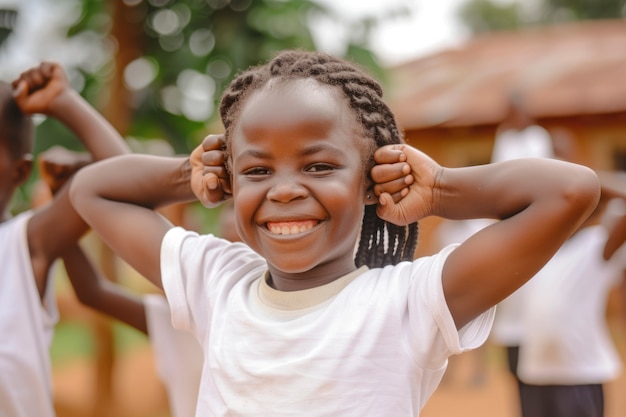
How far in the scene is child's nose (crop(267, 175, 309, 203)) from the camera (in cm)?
156

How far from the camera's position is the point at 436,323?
1.52m

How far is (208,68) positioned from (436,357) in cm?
608

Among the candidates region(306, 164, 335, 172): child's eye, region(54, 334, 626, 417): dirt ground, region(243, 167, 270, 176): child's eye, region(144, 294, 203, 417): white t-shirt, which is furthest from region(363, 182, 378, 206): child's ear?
region(54, 334, 626, 417): dirt ground

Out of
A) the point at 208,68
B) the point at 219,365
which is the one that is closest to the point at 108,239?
the point at 219,365

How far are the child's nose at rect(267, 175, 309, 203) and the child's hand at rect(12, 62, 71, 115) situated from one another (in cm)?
110

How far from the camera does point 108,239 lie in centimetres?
200

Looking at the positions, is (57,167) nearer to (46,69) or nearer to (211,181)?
(46,69)

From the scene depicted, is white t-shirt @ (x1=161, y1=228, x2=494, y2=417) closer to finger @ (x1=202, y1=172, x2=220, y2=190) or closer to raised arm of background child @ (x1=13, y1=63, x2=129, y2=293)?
finger @ (x1=202, y1=172, x2=220, y2=190)

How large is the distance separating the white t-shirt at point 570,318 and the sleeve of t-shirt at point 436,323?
7.49 feet

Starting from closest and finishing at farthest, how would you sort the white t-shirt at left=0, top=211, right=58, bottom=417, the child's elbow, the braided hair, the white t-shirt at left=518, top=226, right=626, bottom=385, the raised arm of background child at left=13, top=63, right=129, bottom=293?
the child's elbow < the braided hair < the white t-shirt at left=0, top=211, right=58, bottom=417 < the raised arm of background child at left=13, top=63, right=129, bottom=293 < the white t-shirt at left=518, top=226, right=626, bottom=385

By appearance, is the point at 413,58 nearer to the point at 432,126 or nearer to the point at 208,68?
the point at 432,126

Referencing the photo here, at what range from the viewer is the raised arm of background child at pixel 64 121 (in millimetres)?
2232

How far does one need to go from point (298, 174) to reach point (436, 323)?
428 millimetres

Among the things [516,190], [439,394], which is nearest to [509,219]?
[516,190]
